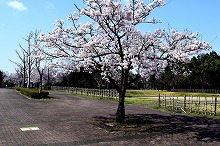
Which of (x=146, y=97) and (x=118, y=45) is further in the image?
(x=146, y=97)

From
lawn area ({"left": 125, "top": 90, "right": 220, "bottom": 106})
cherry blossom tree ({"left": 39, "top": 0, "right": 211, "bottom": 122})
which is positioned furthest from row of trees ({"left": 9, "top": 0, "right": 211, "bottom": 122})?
lawn area ({"left": 125, "top": 90, "right": 220, "bottom": 106})

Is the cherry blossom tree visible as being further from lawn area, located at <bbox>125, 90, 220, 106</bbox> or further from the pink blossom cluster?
lawn area, located at <bbox>125, 90, 220, 106</bbox>

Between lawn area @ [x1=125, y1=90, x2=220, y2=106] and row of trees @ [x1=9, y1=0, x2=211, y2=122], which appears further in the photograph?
lawn area @ [x1=125, y1=90, x2=220, y2=106]

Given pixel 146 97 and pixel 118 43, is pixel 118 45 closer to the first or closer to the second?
pixel 118 43

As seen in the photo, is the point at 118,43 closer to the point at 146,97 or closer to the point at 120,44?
the point at 120,44

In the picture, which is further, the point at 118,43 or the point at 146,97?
the point at 146,97

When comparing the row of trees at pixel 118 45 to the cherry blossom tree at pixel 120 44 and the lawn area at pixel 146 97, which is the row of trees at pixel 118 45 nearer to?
the cherry blossom tree at pixel 120 44

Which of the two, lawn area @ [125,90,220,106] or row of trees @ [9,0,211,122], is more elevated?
row of trees @ [9,0,211,122]

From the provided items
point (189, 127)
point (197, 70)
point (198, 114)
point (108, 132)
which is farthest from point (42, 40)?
point (197, 70)

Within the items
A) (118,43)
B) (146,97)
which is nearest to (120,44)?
(118,43)

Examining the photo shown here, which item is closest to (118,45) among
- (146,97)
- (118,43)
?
(118,43)

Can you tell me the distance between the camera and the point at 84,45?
13062 millimetres

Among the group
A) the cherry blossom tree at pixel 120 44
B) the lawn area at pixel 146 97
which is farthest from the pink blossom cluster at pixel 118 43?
the lawn area at pixel 146 97

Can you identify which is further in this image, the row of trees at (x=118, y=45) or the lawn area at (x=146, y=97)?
the lawn area at (x=146, y=97)
